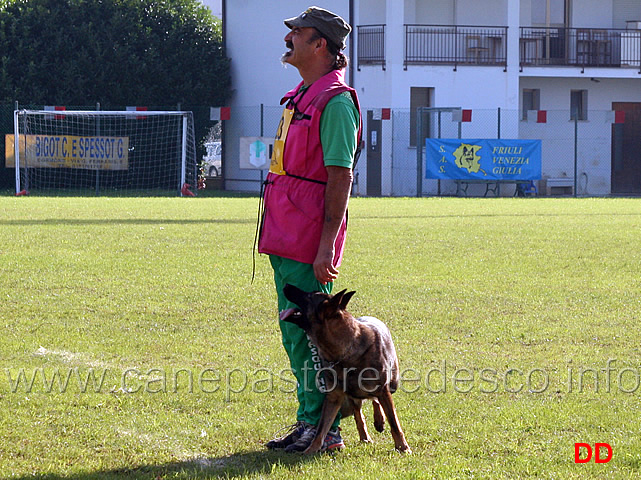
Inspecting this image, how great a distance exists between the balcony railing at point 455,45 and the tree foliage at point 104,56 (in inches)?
268

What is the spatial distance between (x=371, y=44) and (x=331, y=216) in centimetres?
2768

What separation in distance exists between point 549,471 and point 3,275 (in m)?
6.84

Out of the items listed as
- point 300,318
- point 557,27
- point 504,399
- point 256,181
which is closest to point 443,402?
point 504,399

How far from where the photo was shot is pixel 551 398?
5008mm

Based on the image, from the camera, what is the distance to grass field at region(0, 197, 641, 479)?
4059mm

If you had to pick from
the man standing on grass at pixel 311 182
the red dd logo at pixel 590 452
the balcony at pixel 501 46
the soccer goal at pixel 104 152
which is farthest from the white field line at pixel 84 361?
the balcony at pixel 501 46

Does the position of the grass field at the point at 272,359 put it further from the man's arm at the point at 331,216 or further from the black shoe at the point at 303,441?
the man's arm at the point at 331,216

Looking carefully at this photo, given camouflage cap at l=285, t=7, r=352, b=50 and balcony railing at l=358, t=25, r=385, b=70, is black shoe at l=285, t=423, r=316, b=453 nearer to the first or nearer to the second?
camouflage cap at l=285, t=7, r=352, b=50

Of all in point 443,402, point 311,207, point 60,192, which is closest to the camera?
point 311,207

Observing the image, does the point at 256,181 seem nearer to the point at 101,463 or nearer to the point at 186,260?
the point at 186,260

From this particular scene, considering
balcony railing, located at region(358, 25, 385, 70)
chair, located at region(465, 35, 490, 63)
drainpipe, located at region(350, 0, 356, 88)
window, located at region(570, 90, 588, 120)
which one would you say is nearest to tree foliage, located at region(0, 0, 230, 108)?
drainpipe, located at region(350, 0, 356, 88)

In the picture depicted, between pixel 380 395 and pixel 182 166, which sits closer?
pixel 380 395

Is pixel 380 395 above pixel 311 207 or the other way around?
the other way around

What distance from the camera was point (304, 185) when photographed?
161 inches
